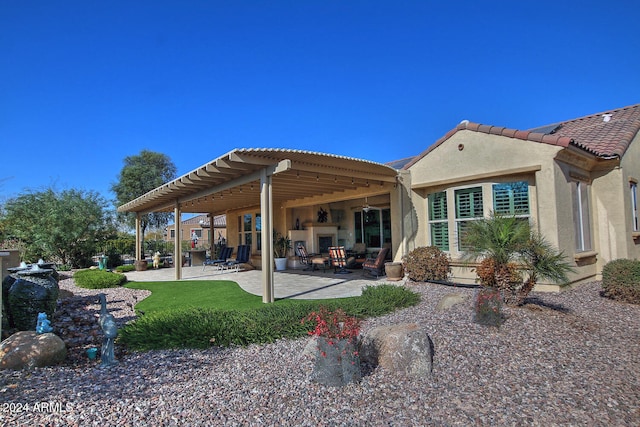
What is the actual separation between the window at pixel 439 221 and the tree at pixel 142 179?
23.2 m

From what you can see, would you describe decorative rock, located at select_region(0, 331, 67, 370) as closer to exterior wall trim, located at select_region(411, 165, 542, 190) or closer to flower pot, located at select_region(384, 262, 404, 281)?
flower pot, located at select_region(384, 262, 404, 281)

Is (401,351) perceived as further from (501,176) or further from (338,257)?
(338,257)

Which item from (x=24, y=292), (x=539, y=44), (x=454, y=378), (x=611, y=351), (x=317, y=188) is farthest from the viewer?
(x=317, y=188)

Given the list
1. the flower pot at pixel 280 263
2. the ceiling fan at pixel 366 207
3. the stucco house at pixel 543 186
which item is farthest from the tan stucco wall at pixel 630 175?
the flower pot at pixel 280 263

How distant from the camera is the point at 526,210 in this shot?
841 centimetres

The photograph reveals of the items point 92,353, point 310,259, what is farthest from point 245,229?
point 92,353

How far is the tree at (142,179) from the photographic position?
27.3 metres

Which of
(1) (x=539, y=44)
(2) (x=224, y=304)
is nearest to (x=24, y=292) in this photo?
(2) (x=224, y=304)

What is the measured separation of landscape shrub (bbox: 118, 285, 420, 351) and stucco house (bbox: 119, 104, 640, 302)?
2.05 m

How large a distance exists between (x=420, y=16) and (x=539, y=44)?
11.9ft

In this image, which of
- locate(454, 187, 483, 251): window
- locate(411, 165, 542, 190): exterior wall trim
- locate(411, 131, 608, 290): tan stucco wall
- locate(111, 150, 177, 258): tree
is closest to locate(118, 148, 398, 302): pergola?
locate(411, 165, 542, 190): exterior wall trim

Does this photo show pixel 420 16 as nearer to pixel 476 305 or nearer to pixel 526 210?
pixel 526 210

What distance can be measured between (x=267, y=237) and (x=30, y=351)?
172 inches

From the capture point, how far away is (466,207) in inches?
371
